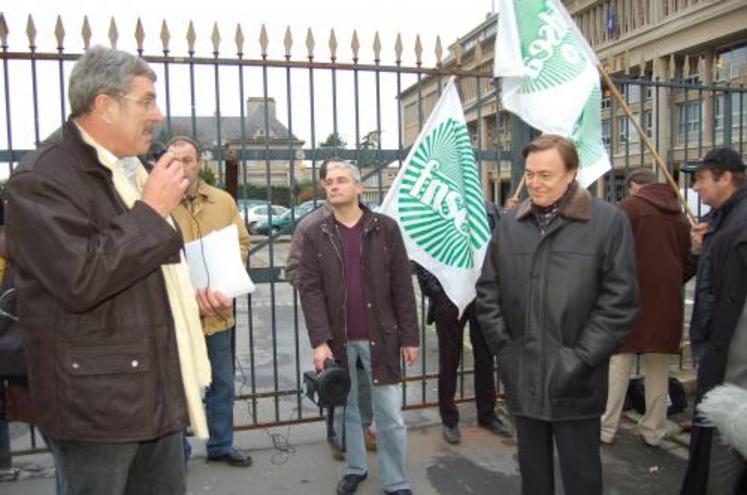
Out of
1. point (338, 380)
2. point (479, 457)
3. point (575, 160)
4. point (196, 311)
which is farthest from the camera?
point (479, 457)

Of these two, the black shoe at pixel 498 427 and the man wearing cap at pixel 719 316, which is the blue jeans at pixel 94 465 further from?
the black shoe at pixel 498 427

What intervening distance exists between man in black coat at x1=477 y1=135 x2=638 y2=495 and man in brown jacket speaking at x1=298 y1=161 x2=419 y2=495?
75cm

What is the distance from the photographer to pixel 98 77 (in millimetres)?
1918

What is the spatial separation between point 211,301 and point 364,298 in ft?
4.24

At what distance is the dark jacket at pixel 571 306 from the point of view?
284cm

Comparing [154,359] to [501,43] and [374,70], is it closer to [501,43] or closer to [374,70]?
[374,70]

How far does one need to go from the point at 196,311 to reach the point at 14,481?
2.68m

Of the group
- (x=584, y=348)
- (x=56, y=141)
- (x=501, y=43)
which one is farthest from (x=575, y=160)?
(x=56, y=141)

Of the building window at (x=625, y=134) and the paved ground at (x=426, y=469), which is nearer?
the paved ground at (x=426, y=469)

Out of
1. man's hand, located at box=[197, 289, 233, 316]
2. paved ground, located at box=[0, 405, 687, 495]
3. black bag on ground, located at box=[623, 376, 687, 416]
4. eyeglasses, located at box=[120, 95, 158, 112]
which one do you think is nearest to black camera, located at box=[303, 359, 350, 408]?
paved ground, located at box=[0, 405, 687, 495]

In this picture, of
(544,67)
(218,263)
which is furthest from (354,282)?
(544,67)

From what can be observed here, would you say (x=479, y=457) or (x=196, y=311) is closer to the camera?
(x=196, y=311)

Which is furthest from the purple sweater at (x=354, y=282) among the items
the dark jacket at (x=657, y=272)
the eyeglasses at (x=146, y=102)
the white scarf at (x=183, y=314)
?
the dark jacket at (x=657, y=272)

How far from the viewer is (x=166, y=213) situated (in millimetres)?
1896
